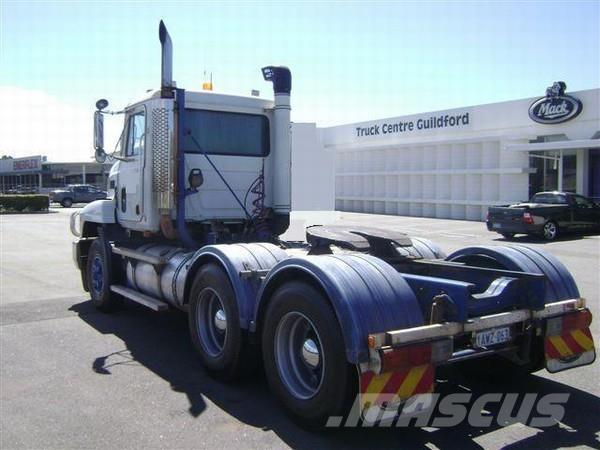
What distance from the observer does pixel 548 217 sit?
19.2m

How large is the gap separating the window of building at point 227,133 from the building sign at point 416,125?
23626 millimetres

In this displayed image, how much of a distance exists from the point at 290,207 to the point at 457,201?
2237 centimetres

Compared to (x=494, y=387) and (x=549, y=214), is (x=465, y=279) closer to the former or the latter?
(x=494, y=387)

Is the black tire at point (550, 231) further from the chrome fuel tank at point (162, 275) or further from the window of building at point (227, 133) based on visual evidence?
the chrome fuel tank at point (162, 275)

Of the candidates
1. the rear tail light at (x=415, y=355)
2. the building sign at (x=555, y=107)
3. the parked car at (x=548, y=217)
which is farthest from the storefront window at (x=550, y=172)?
the rear tail light at (x=415, y=355)

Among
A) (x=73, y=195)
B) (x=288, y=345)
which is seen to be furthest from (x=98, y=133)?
(x=73, y=195)

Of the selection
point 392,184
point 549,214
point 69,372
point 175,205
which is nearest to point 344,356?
point 69,372

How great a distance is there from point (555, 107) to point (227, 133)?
21.8m

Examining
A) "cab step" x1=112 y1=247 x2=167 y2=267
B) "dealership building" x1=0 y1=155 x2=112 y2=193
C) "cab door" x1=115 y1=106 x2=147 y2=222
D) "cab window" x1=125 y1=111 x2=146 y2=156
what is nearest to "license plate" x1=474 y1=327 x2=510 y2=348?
"cab step" x1=112 y1=247 x2=167 y2=267

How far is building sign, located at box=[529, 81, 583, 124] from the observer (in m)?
24.8

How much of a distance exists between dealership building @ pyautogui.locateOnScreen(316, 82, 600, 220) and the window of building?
Result: 56.9 feet

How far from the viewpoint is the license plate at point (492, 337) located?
14.3ft

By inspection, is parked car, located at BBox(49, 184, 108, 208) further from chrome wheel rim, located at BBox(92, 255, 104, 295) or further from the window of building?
the window of building

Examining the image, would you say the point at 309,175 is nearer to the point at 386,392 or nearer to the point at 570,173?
the point at 386,392
